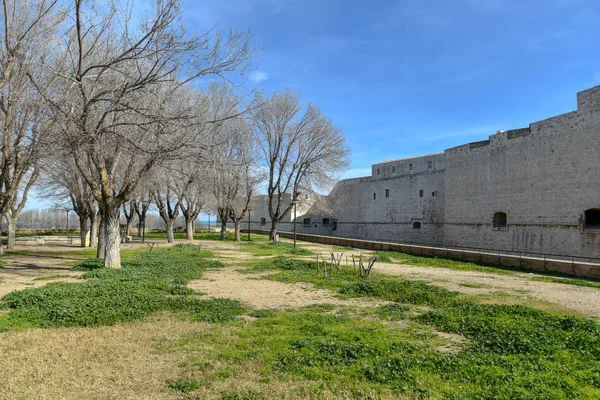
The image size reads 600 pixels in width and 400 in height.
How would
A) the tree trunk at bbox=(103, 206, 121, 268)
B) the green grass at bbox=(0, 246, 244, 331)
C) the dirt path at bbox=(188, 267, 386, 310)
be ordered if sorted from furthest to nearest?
the tree trunk at bbox=(103, 206, 121, 268), the dirt path at bbox=(188, 267, 386, 310), the green grass at bbox=(0, 246, 244, 331)

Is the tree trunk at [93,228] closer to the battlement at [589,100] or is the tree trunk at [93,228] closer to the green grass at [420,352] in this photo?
the green grass at [420,352]

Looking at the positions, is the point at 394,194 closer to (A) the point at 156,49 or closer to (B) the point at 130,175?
(B) the point at 130,175

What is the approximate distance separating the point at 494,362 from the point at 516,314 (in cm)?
341

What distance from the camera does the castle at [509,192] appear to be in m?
24.7

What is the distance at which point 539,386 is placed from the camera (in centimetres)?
425

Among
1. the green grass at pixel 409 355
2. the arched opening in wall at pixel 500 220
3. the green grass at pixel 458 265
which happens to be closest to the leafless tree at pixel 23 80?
the green grass at pixel 409 355

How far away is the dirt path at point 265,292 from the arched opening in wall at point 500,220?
25243mm

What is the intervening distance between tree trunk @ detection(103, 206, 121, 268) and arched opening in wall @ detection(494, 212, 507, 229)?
93.6 ft

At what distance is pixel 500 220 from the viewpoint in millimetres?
32000

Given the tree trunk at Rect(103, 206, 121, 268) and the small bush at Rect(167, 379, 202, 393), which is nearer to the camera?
the small bush at Rect(167, 379, 202, 393)

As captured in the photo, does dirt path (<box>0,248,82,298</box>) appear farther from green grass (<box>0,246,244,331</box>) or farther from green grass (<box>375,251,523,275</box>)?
green grass (<box>375,251,523,275</box>)

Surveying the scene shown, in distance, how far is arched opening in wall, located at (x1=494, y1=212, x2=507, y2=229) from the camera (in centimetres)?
3162

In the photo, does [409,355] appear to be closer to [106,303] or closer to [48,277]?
[106,303]

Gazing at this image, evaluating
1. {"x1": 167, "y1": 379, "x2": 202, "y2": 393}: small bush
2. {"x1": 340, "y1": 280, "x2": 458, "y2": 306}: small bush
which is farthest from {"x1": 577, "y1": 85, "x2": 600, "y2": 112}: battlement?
{"x1": 167, "y1": 379, "x2": 202, "y2": 393}: small bush
